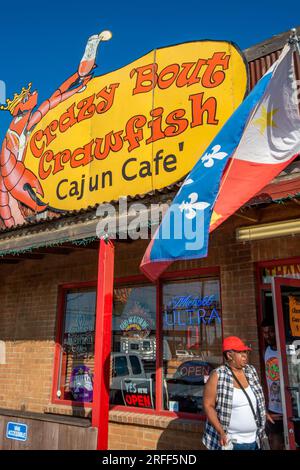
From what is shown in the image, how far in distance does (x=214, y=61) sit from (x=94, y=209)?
3.52 m

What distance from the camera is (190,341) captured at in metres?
5.94

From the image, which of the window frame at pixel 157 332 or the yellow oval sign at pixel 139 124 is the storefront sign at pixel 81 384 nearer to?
the window frame at pixel 157 332

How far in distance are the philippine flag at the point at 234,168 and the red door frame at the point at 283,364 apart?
156 centimetres

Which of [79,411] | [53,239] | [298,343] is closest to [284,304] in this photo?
[298,343]

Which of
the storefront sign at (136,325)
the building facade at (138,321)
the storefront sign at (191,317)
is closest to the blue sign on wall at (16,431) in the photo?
the building facade at (138,321)

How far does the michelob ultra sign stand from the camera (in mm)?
6926

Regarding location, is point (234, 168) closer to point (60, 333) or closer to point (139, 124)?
point (139, 124)

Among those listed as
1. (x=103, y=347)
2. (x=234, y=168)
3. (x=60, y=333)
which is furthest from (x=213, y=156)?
(x=60, y=333)

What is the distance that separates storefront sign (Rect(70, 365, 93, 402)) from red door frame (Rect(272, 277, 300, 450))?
3.44 m

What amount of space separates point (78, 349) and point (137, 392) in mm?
1488

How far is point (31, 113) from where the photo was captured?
9773mm

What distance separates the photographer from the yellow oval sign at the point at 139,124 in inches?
272
